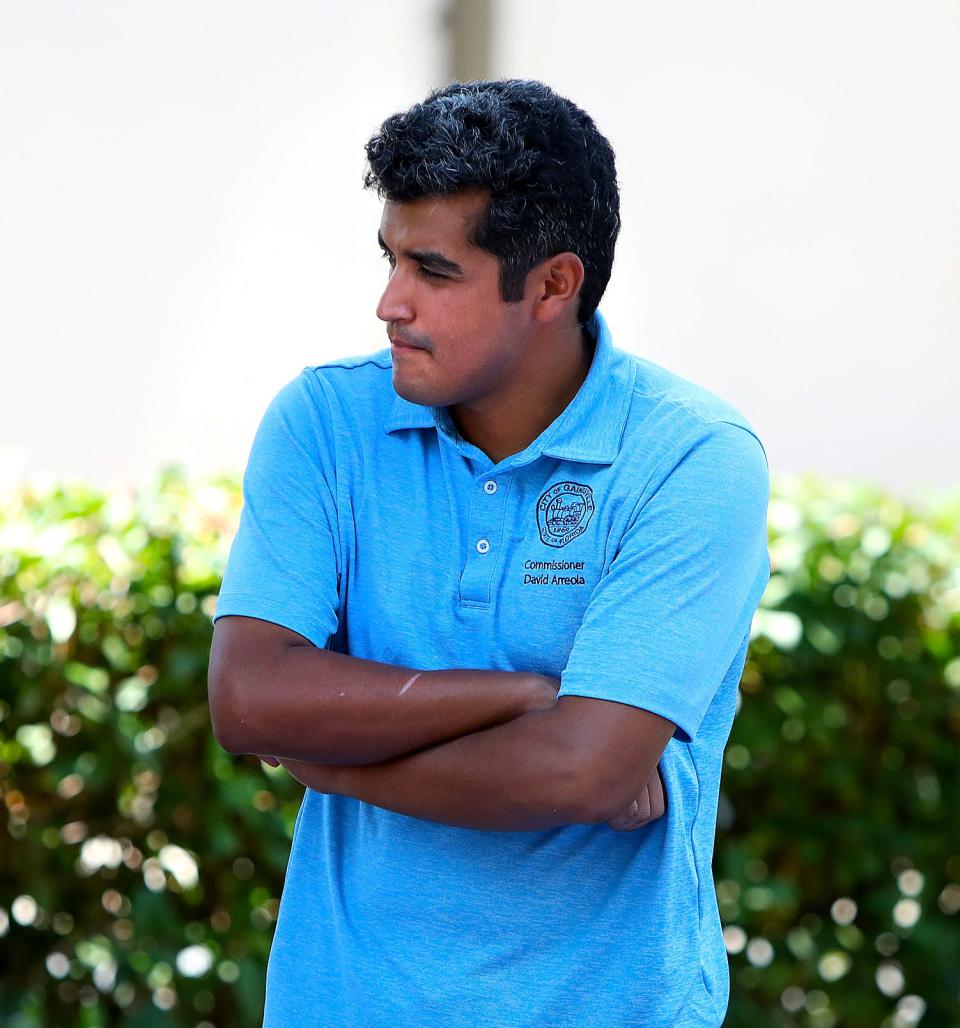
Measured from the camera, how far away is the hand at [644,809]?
1.87m

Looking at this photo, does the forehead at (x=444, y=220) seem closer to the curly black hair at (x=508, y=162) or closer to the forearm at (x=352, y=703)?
the curly black hair at (x=508, y=162)

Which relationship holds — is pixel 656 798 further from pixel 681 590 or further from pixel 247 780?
pixel 247 780

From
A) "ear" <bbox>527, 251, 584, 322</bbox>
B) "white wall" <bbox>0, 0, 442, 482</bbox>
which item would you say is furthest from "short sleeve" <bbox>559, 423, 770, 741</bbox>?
"white wall" <bbox>0, 0, 442, 482</bbox>

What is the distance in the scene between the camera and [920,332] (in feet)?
16.1

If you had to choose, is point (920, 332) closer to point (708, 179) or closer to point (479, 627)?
point (708, 179)

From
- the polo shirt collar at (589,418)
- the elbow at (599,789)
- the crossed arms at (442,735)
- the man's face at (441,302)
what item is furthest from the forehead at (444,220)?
the elbow at (599,789)

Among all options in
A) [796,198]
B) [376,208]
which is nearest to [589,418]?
[376,208]

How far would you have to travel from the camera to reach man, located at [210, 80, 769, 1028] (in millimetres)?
1842

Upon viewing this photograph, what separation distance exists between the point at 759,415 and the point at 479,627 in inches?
128

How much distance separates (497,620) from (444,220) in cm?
52

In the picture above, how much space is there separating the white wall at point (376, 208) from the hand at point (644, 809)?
294 centimetres

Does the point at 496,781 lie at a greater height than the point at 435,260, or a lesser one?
lesser

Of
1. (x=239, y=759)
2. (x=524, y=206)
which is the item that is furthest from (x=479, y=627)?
(x=239, y=759)

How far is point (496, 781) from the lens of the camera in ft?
5.95
